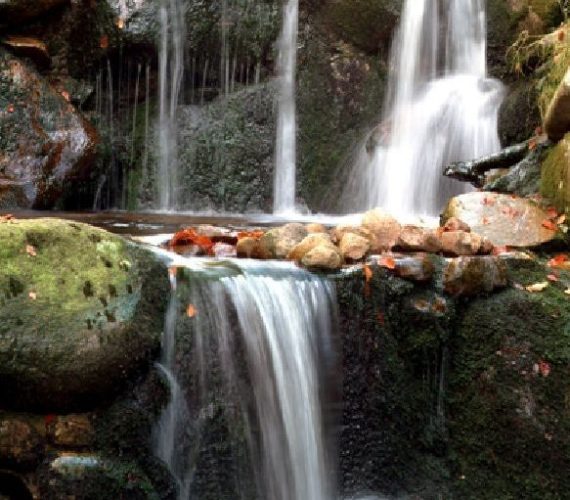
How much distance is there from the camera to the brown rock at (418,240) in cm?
477

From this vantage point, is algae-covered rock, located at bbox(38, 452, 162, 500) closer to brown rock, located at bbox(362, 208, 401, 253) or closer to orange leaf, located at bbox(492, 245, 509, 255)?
brown rock, located at bbox(362, 208, 401, 253)

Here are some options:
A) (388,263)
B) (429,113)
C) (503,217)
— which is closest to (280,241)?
(388,263)

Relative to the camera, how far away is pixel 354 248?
456 centimetres

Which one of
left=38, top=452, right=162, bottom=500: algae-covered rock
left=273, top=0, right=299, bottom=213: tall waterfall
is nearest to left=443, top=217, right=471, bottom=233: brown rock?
left=38, top=452, right=162, bottom=500: algae-covered rock

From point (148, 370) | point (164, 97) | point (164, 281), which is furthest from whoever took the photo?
point (164, 97)

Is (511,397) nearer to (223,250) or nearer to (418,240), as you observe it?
(418,240)

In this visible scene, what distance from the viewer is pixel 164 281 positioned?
12.6 feet

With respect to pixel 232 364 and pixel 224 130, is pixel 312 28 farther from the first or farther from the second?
pixel 232 364

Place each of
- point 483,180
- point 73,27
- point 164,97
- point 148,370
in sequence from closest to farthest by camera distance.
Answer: point 148,370
point 483,180
point 73,27
point 164,97

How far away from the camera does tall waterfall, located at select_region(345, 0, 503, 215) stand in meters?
8.88

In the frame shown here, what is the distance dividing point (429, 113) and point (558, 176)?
4.15 metres

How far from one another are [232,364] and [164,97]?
7.35m

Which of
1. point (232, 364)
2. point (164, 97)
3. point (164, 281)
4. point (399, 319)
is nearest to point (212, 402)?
point (232, 364)

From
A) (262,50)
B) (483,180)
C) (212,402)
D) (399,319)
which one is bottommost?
(212,402)
